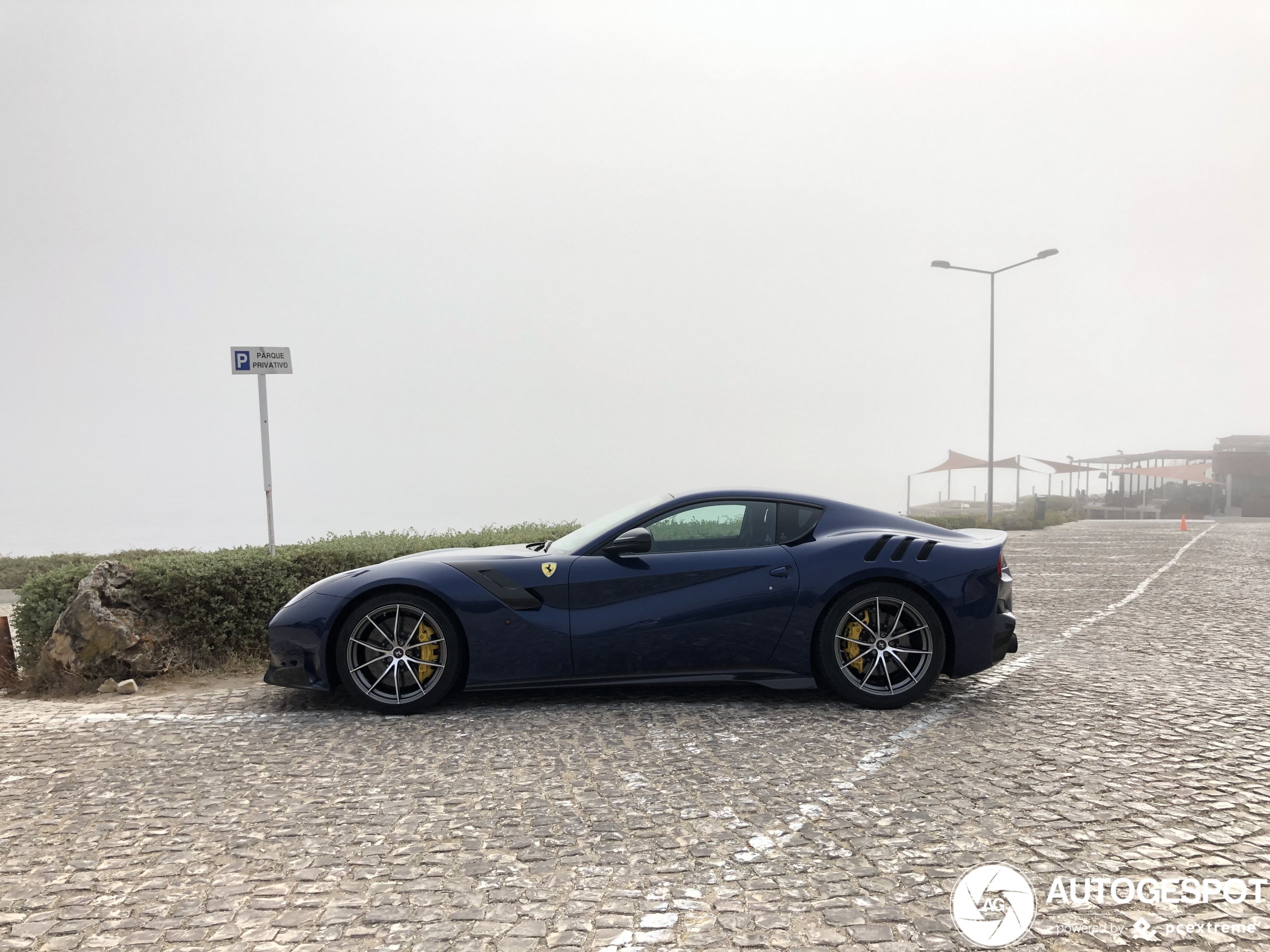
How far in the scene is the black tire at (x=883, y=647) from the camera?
16.8 ft

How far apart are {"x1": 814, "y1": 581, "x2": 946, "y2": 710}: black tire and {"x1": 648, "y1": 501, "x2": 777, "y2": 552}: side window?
23.9 inches

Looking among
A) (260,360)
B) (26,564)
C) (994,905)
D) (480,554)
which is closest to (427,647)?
(480,554)

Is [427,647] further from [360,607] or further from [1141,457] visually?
[1141,457]

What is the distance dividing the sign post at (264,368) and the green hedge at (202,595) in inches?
48.2

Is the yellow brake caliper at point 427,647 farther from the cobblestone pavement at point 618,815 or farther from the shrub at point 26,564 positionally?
the shrub at point 26,564

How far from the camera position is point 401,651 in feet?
16.8

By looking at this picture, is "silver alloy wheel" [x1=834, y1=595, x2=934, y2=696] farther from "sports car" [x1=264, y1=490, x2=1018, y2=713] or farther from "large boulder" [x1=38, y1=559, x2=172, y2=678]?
"large boulder" [x1=38, y1=559, x2=172, y2=678]

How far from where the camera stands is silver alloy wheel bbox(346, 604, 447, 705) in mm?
5090

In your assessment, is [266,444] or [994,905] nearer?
[994,905]

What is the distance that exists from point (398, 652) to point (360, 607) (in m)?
0.34

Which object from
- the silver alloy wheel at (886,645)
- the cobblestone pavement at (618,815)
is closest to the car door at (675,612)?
the cobblestone pavement at (618,815)

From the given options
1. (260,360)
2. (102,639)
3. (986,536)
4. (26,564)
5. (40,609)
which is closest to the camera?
(986,536)

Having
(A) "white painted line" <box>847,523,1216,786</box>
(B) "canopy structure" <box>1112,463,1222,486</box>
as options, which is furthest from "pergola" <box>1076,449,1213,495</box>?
(A) "white painted line" <box>847,523,1216,786</box>

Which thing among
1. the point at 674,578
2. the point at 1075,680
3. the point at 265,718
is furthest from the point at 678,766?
the point at 1075,680
